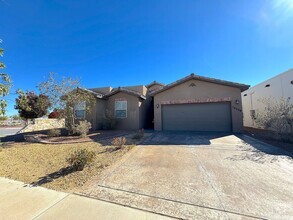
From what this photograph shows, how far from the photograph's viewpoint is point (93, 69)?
54.2ft

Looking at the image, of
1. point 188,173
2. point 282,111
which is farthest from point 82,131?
point 282,111

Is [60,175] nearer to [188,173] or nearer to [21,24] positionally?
[188,173]

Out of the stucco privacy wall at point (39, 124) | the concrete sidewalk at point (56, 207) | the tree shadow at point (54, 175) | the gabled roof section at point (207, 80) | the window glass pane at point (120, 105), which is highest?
the gabled roof section at point (207, 80)

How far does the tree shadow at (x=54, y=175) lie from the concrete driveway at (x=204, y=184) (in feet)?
4.51

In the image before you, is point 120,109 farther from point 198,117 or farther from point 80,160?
point 80,160

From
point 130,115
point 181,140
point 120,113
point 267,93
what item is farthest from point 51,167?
point 267,93

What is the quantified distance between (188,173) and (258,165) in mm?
2832

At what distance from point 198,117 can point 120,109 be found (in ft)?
26.2

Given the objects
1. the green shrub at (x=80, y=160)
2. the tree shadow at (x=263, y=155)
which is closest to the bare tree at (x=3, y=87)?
the green shrub at (x=80, y=160)

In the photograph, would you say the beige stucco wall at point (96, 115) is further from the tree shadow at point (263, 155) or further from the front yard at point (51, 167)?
the tree shadow at point (263, 155)

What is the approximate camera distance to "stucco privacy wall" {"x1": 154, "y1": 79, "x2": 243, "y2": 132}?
1228cm

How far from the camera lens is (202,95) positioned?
1327cm

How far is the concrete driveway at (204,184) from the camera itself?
306 centimetres

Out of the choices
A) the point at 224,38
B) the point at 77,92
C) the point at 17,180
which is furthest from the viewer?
the point at 77,92
